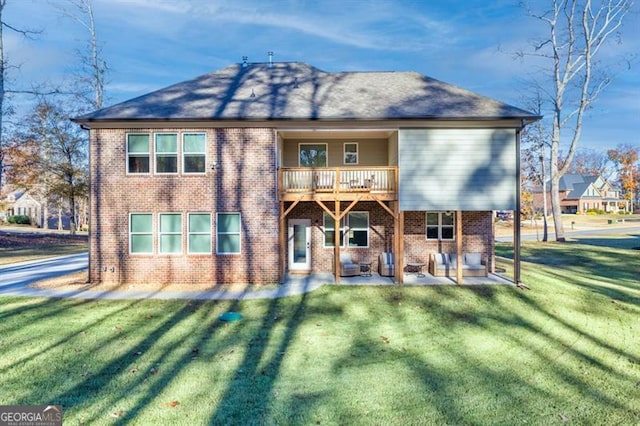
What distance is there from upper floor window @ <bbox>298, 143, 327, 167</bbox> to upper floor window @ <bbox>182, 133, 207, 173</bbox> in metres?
3.79

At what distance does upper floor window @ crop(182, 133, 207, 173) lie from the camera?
12367 millimetres

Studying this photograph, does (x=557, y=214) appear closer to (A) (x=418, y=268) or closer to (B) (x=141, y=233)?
(A) (x=418, y=268)

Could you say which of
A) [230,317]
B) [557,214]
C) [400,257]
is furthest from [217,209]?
[557,214]

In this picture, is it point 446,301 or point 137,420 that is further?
point 446,301

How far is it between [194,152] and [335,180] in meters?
4.92

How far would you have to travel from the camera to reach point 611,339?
299 inches

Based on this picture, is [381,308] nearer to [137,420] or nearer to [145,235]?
[137,420]

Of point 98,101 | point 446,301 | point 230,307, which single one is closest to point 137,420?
point 230,307

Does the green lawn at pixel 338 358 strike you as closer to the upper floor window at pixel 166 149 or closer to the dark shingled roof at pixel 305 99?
the upper floor window at pixel 166 149

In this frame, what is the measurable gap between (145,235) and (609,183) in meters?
95.5

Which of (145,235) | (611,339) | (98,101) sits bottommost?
(611,339)

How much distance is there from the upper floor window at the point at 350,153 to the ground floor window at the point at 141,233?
7.48 metres

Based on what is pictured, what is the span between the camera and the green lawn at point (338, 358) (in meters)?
4.80

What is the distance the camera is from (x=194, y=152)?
1237 centimetres
